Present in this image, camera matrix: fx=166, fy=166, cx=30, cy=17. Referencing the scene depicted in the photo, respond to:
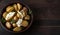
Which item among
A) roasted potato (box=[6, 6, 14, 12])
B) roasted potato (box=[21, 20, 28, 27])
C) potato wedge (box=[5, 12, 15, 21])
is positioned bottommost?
roasted potato (box=[21, 20, 28, 27])

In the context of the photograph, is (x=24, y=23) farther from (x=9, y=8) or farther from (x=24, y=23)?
(x=9, y=8)

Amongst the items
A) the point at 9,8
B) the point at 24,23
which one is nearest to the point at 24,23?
the point at 24,23

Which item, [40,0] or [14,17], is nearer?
[14,17]

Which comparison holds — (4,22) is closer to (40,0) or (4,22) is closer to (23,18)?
(23,18)

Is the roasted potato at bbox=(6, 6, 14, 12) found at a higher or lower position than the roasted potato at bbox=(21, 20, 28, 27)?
higher

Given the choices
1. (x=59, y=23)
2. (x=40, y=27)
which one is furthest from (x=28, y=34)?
(x=59, y=23)
